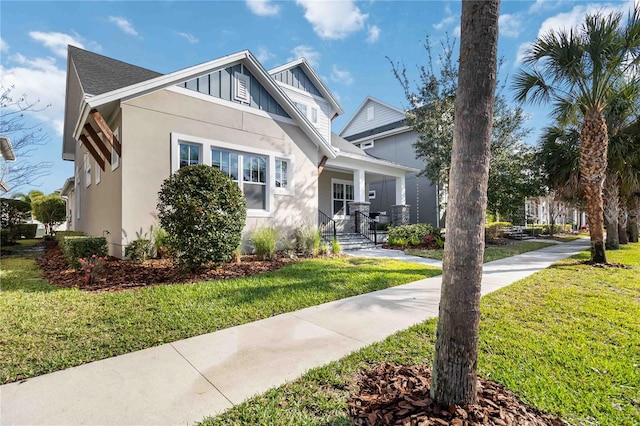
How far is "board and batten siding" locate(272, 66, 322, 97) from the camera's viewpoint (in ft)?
48.0

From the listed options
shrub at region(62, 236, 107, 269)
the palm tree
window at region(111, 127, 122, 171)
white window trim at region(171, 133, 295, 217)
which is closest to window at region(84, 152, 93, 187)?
window at region(111, 127, 122, 171)

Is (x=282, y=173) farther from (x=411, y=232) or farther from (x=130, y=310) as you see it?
(x=130, y=310)

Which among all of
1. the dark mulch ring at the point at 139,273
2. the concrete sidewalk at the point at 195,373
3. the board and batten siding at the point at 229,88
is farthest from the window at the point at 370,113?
the concrete sidewalk at the point at 195,373

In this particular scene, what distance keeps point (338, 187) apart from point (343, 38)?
7812 millimetres

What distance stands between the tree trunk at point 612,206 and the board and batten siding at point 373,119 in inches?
411

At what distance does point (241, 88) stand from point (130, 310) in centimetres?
754

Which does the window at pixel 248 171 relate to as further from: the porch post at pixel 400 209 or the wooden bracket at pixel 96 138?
the porch post at pixel 400 209

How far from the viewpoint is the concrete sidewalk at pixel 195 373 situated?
7.44 ft

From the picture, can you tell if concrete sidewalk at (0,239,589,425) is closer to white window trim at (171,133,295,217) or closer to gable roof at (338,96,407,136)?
white window trim at (171,133,295,217)

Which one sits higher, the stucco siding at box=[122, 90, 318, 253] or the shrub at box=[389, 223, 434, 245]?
the stucco siding at box=[122, 90, 318, 253]

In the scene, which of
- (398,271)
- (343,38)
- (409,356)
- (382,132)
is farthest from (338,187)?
(409,356)

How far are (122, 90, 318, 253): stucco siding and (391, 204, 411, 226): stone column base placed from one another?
21.2ft

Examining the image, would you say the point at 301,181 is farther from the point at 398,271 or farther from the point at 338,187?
the point at 338,187

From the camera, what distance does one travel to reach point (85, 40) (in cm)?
1162
